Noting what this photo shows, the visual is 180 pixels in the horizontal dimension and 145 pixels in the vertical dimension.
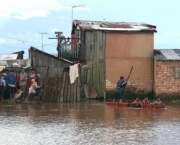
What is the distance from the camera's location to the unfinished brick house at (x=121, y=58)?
2308 cm

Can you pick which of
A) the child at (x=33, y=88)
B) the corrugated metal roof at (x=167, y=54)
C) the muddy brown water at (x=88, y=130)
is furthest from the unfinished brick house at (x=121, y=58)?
the muddy brown water at (x=88, y=130)

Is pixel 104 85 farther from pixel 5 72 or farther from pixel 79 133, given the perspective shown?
pixel 79 133

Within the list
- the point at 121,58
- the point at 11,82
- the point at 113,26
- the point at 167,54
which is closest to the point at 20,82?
the point at 11,82

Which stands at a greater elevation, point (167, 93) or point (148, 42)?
point (148, 42)

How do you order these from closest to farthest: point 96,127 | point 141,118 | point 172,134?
point 172,134 < point 96,127 < point 141,118

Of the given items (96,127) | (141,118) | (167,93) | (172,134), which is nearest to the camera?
(172,134)

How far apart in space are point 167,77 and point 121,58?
2771mm

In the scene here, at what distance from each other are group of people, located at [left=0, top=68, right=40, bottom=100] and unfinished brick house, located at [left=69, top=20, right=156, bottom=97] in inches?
134

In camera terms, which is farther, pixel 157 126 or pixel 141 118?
pixel 141 118

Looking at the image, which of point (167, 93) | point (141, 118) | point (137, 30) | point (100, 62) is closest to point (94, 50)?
point (100, 62)

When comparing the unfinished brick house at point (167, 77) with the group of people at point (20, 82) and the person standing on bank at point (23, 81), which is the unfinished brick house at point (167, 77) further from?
the person standing on bank at point (23, 81)

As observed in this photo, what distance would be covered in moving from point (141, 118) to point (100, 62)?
33.8 feet

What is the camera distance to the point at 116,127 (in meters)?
11.0

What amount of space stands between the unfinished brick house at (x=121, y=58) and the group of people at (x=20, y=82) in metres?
3.41
